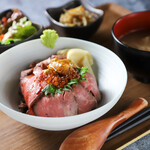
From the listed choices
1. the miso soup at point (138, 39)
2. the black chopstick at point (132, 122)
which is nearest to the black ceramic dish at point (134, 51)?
the miso soup at point (138, 39)

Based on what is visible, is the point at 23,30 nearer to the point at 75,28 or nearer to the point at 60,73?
the point at 75,28

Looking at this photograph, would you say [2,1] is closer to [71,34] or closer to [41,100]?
[71,34]

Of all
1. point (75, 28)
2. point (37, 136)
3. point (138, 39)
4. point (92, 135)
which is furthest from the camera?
point (75, 28)

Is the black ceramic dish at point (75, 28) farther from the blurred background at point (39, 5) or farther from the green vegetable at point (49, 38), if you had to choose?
the blurred background at point (39, 5)

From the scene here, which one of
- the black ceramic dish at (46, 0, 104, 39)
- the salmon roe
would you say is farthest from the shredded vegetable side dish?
the salmon roe

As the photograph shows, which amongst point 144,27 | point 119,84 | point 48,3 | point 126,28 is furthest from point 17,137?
point 48,3

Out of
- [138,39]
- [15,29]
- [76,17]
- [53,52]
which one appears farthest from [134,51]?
[15,29]

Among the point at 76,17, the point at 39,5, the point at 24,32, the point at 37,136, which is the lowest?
the point at 39,5
